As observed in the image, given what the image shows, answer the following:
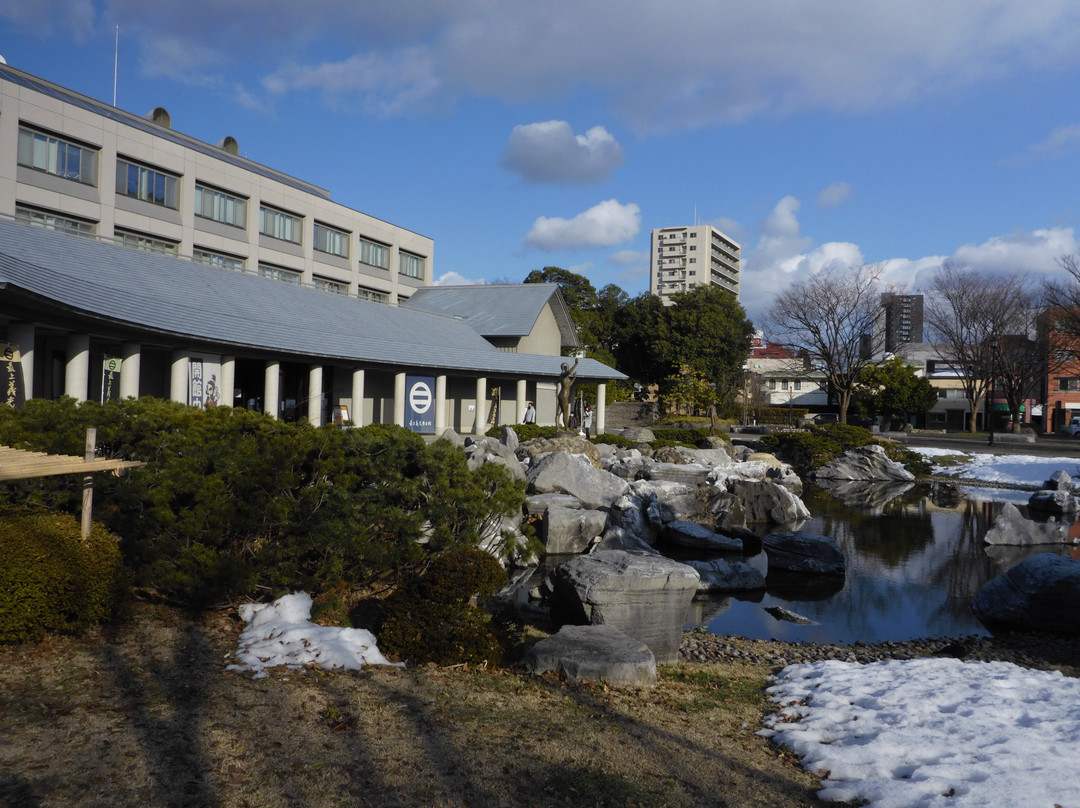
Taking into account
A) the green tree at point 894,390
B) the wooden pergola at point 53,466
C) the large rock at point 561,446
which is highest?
the green tree at point 894,390

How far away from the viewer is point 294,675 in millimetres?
6199

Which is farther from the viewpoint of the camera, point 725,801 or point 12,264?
point 12,264

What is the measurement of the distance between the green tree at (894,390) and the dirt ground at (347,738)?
179 feet

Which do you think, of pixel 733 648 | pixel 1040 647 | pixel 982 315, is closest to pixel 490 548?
pixel 733 648

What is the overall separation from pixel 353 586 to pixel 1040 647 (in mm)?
8761

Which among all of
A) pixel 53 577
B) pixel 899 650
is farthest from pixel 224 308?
pixel 899 650

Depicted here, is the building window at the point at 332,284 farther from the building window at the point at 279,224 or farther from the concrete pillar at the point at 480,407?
the concrete pillar at the point at 480,407

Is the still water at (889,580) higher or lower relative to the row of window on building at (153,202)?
lower

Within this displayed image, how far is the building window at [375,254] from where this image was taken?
159 ft

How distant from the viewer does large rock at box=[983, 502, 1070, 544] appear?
17.3 meters

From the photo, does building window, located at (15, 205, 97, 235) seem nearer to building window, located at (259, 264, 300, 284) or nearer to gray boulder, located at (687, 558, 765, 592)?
building window, located at (259, 264, 300, 284)

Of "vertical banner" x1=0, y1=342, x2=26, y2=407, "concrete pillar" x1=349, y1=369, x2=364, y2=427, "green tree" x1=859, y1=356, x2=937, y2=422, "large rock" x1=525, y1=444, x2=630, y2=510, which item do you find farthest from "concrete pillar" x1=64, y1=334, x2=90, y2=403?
"green tree" x1=859, y1=356, x2=937, y2=422

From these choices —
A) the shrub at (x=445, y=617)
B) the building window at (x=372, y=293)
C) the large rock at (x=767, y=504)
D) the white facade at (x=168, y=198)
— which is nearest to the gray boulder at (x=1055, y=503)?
the large rock at (x=767, y=504)

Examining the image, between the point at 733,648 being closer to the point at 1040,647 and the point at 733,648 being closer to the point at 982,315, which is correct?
the point at 1040,647
